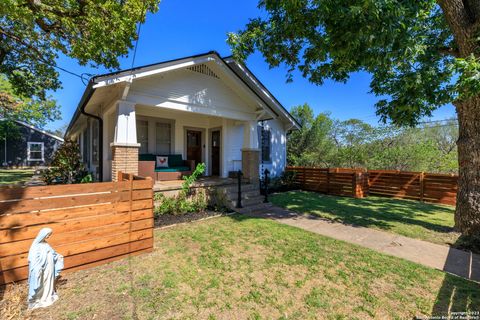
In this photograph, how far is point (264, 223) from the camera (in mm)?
6117

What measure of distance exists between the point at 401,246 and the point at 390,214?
3.09 meters

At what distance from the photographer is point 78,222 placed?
11.3 feet

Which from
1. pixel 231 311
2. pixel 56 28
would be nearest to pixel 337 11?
pixel 231 311

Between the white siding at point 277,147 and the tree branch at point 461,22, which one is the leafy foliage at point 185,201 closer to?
the white siding at point 277,147

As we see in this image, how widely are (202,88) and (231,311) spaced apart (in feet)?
22.9

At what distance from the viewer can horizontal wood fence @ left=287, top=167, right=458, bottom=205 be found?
365 inches

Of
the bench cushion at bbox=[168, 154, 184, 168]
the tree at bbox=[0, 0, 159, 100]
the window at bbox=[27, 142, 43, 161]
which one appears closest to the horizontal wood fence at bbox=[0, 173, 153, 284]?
the bench cushion at bbox=[168, 154, 184, 168]

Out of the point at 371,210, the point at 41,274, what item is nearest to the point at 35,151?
Answer: the point at 41,274

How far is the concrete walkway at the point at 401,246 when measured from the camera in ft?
12.8

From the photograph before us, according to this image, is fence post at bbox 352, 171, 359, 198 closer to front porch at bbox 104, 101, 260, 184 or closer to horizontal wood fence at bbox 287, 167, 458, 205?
horizontal wood fence at bbox 287, 167, 458, 205

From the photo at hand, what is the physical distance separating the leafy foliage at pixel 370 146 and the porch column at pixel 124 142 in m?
12.4

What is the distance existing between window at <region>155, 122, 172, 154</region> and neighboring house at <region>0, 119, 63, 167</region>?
72.0 ft

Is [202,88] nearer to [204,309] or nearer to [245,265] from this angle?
[245,265]

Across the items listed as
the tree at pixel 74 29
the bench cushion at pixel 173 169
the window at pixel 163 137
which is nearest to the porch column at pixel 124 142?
the bench cushion at pixel 173 169
